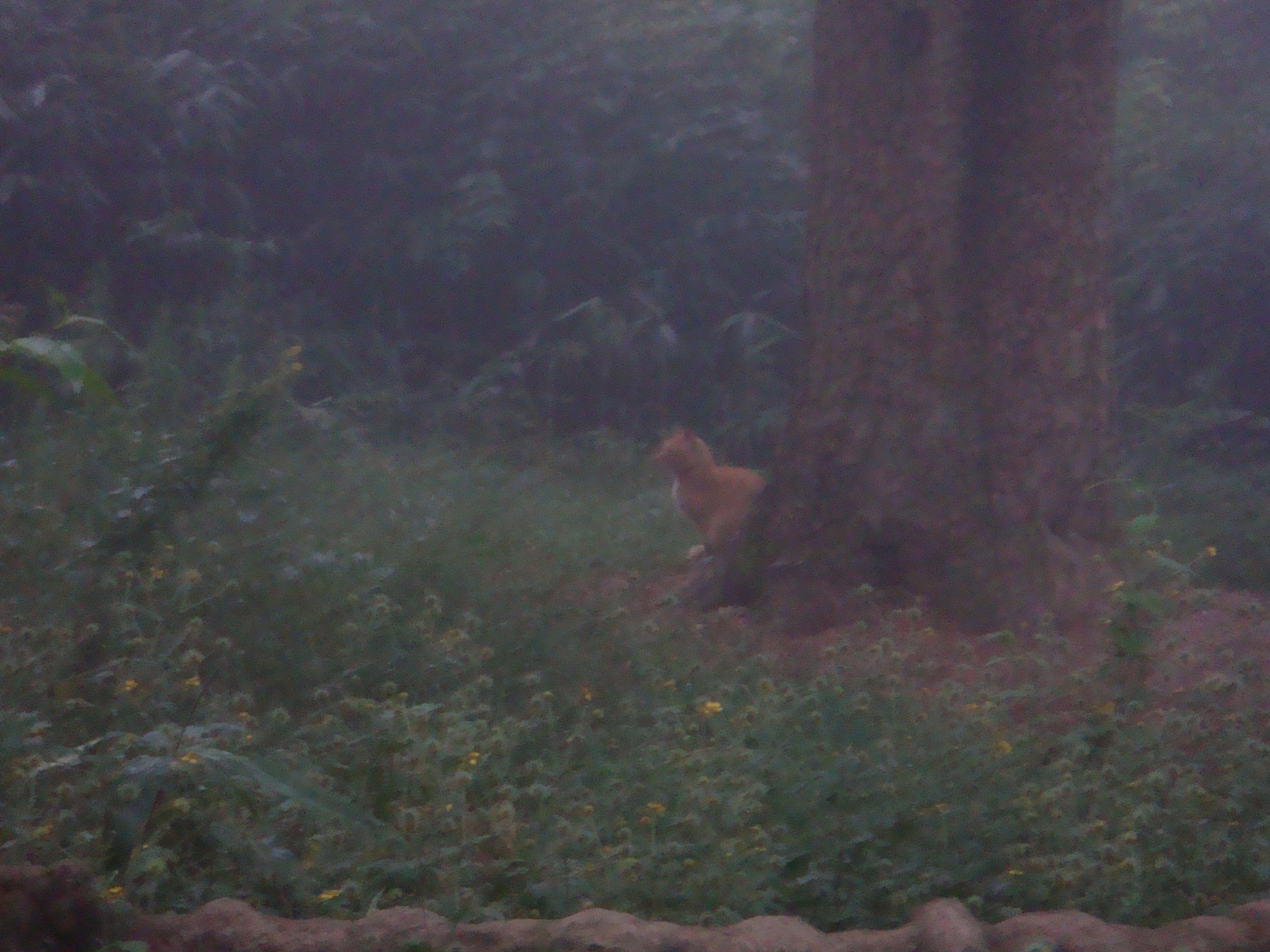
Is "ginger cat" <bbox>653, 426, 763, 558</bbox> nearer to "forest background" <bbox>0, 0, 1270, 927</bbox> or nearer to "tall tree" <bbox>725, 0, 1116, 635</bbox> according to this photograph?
"forest background" <bbox>0, 0, 1270, 927</bbox>

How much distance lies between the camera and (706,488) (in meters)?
7.49

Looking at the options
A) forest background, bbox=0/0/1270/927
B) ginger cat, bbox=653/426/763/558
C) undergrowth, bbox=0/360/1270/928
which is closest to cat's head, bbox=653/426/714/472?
ginger cat, bbox=653/426/763/558

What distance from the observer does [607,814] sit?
3684mm

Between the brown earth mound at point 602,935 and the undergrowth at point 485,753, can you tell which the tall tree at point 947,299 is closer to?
the undergrowth at point 485,753

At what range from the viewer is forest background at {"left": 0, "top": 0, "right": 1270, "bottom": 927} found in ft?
11.1

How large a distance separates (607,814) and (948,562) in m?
2.76

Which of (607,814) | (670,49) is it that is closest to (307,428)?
(607,814)

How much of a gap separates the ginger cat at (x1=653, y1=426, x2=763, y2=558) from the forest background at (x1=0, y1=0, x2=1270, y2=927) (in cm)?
36

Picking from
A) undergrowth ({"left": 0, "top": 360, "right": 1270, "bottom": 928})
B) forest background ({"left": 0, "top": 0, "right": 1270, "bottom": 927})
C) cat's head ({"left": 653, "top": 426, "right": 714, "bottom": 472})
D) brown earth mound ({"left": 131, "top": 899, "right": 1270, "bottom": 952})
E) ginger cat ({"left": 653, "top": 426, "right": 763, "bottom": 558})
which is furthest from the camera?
cat's head ({"left": 653, "top": 426, "right": 714, "bottom": 472})

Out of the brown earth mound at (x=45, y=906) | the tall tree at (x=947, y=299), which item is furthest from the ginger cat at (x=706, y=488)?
the brown earth mound at (x=45, y=906)

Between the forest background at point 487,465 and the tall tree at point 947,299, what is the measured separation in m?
0.48

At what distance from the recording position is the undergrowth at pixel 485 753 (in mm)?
3244

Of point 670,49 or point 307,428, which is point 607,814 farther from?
point 670,49

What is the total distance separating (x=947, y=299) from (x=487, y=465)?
3.16m
